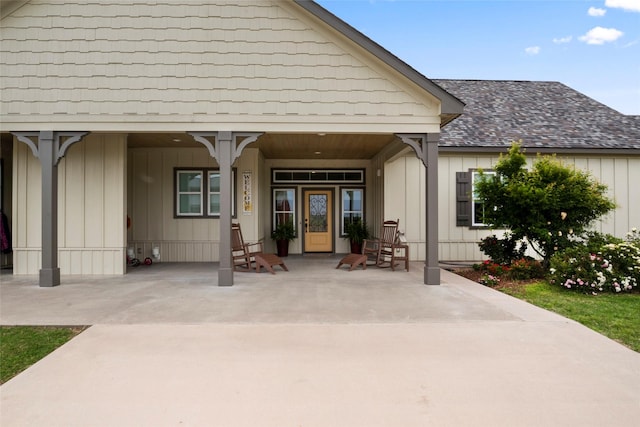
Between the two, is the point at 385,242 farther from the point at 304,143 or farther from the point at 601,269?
the point at 601,269

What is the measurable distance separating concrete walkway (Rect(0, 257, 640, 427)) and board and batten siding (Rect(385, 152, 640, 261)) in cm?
425

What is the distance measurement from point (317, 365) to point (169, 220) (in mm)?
7288

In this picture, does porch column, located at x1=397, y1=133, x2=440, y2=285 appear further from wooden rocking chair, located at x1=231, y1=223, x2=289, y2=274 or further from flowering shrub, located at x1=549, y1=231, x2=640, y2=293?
wooden rocking chair, located at x1=231, y1=223, x2=289, y2=274

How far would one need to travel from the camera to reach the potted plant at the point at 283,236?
1037 centimetres

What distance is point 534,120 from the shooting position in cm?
1036

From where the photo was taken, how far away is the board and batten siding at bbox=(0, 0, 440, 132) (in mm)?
6059

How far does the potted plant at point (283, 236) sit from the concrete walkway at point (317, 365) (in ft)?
17.1

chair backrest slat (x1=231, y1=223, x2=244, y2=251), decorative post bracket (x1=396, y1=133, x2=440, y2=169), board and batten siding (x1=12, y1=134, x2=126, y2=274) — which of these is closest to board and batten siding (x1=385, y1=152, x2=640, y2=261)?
decorative post bracket (x1=396, y1=133, x2=440, y2=169)

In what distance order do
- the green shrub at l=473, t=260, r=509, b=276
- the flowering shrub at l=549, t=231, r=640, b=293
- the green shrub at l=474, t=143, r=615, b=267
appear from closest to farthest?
the flowering shrub at l=549, t=231, r=640, b=293 < the green shrub at l=474, t=143, r=615, b=267 < the green shrub at l=473, t=260, r=509, b=276

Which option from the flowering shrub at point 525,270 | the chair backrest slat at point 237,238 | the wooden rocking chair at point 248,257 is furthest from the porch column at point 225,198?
the flowering shrub at point 525,270

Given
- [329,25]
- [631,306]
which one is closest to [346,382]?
[631,306]

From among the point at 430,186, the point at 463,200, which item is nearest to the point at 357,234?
the point at 463,200

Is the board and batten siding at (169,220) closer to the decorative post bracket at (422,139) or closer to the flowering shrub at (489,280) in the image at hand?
the decorative post bracket at (422,139)

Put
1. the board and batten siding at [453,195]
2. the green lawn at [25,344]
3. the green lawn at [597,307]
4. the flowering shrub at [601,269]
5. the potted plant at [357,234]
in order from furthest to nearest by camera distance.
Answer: the potted plant at [357,234], the board and batten siding at [453,195], the flowering shrub at [601,269], the green lawn at [597,307], the green lawn at [25,344]
